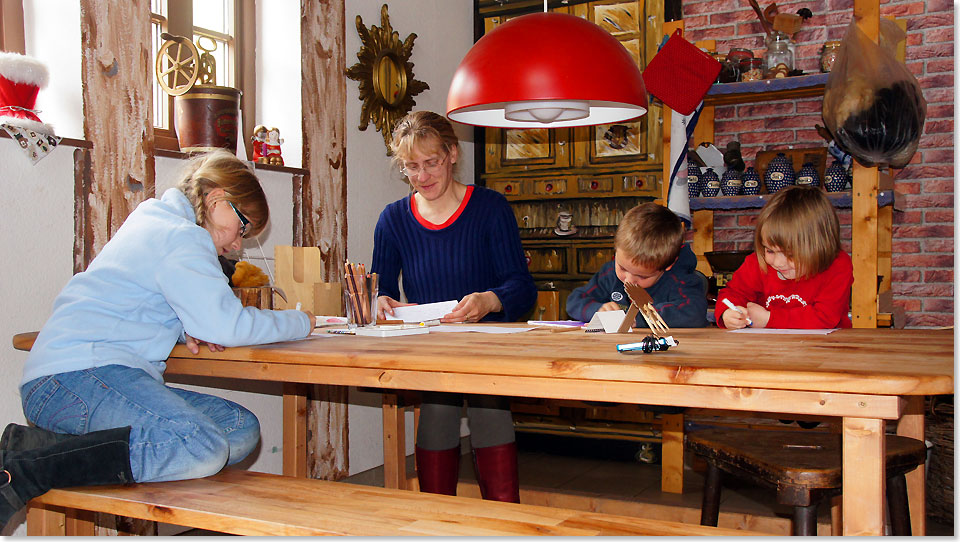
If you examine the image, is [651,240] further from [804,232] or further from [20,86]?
[20,86]

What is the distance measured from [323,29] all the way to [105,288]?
6.12 ft

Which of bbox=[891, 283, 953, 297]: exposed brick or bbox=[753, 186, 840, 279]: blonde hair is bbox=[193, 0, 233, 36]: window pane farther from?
bbox=[891, 283, 953, 297]: exposed brick

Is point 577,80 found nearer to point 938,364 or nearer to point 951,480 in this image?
point 938,364

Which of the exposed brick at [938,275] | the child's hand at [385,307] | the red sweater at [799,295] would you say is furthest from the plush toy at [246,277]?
the exposed brick at [938,275]

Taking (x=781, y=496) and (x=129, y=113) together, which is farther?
(x=129, y=113)

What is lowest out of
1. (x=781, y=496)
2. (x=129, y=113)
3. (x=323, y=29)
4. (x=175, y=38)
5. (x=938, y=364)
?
(x=781, y=496)

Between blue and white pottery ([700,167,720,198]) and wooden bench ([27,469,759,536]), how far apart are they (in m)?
2.15

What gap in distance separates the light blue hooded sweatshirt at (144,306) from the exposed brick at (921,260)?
9.47 feet

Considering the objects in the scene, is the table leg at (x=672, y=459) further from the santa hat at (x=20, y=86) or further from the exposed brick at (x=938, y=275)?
the santa hat at (x=20, y=86)

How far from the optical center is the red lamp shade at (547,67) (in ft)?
5.64

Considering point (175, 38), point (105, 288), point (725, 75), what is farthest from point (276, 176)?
point (725, 75)

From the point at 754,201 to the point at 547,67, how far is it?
197cm

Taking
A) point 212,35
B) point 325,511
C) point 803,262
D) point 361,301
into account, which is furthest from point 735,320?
point 212,35

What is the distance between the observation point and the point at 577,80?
172 centimetres
